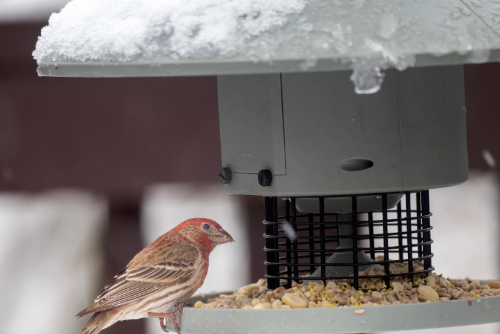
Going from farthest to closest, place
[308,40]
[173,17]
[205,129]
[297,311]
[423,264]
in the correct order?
[205,129] → [423,264] → [297,311] → [173,17] → [308,40]

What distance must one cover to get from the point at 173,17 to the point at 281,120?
68 cm

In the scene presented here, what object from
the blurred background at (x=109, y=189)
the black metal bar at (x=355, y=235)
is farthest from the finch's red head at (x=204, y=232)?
the blurred background at (x=109, y=189)

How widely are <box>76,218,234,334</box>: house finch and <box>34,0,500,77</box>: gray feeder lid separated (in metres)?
1.37

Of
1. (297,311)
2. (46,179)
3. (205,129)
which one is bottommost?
(297,311)

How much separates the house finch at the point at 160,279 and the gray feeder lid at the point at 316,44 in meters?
1.37

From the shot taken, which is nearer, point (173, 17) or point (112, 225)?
point (173, 17)

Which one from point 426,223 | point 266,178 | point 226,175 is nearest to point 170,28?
point 266,178

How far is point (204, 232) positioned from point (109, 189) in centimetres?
217

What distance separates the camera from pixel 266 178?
245 centimetres

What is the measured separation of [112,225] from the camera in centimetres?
525

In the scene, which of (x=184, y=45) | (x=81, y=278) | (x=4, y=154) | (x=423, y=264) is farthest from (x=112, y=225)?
(x=184, y=45)

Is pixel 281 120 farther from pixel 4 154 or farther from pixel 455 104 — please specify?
pixel 4 154

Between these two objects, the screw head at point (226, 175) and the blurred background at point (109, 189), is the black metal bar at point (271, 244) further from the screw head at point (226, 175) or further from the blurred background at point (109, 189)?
the blurred background at point (109, 189)

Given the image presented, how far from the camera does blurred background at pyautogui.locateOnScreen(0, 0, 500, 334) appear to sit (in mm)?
5191
